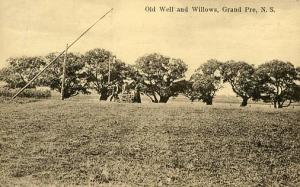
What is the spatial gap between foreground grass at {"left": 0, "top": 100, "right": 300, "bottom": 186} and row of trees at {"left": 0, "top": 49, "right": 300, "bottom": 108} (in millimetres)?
1499

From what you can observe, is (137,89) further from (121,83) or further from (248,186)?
(248,186)

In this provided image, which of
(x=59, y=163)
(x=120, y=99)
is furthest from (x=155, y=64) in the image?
(x=59, y=163)

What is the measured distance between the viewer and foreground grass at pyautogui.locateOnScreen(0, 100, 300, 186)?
9.24 metres

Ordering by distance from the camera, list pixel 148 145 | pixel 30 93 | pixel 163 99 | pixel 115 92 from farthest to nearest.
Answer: pixel 163 99, pixel 30 93, pixel 115 92, pixel 148 145

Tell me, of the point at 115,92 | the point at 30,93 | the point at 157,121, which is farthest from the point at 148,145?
the point at 30,93

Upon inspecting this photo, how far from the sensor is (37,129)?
11453mm

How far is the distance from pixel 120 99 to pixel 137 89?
764 millimetres

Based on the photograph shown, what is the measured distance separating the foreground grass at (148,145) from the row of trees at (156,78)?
1.50 meters

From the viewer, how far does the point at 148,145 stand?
10.7 meters

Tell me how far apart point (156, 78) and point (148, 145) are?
6.83 metres

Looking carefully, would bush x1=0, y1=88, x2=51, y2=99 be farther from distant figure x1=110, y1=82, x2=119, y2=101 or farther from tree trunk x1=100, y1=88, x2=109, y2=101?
distant figure x1=110, y1=82, x2=119, y2=101

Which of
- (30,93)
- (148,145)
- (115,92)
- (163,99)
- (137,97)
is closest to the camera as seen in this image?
(148,145)

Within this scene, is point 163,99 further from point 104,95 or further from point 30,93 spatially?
point 30,93

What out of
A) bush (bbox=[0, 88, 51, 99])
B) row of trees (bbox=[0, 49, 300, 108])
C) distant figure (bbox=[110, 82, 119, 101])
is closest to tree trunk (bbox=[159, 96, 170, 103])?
row of trees (bbox=[0, 49, 300, 108])
